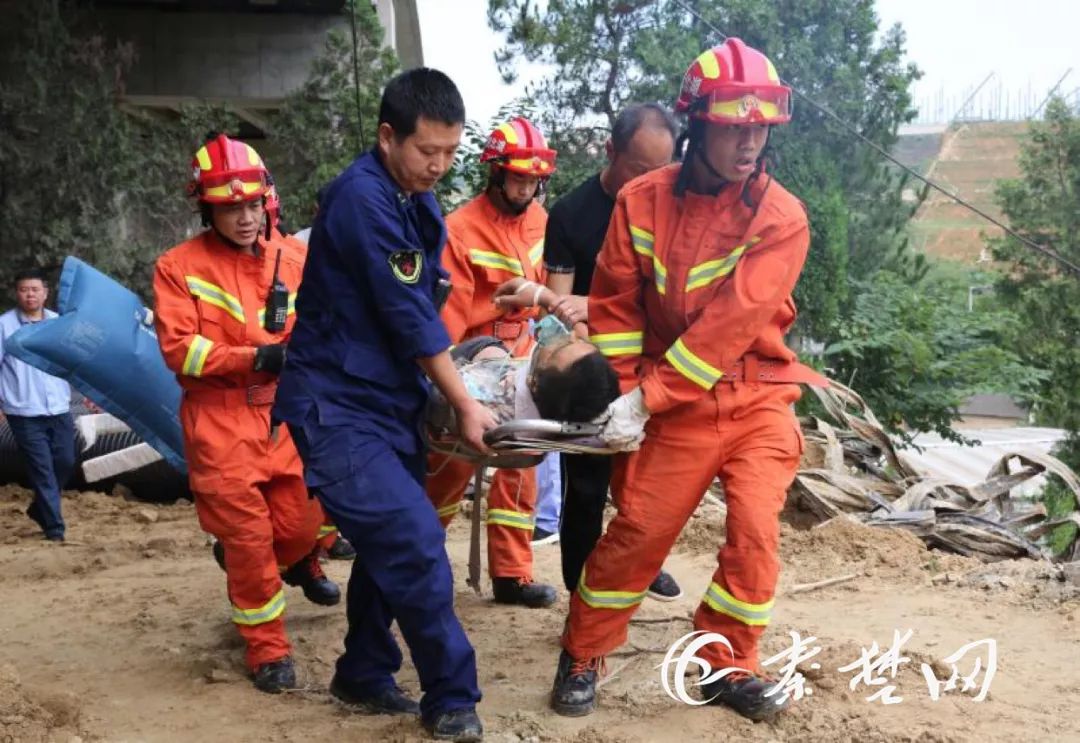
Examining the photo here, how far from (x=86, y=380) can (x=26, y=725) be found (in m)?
2.20

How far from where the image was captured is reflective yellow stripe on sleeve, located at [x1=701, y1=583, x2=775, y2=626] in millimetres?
4348

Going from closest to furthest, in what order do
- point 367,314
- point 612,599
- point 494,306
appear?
point 367,314 → point 612,599 → point 494,306

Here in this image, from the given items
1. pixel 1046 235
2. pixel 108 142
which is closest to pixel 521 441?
pixel 108 142

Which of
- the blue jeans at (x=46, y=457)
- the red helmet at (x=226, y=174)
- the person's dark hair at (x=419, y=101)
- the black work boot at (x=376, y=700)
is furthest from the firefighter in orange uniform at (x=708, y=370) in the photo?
the blue jeans at (x=46, y=457)

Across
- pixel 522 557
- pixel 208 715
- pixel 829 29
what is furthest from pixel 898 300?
pixel 208 715

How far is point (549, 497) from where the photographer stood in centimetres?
744

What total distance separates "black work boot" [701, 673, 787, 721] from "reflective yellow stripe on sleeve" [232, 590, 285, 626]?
1.67m

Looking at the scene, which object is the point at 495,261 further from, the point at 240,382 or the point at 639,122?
the point at 240,382

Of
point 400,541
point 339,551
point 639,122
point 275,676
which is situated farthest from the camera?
point 339,551

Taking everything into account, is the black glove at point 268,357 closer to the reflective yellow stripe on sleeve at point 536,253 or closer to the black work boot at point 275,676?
the black work boot at point 275,676

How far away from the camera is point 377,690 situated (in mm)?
4574

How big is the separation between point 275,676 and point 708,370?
2023 millimetres

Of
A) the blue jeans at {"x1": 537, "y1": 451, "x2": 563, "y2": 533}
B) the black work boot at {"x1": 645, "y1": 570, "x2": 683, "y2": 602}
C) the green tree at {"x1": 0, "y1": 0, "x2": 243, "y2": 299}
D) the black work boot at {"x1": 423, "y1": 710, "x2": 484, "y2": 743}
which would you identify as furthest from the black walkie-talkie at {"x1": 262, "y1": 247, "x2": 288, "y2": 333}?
the green tree at {"x1": 0, "y1": 0, "x2": 243, "y2": 299}

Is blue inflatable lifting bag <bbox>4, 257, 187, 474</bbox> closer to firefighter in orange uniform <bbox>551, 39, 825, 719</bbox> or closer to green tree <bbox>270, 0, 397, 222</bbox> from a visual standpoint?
firefighter in orange uniform <bbox>551, 39, 825, 719</bbox>
